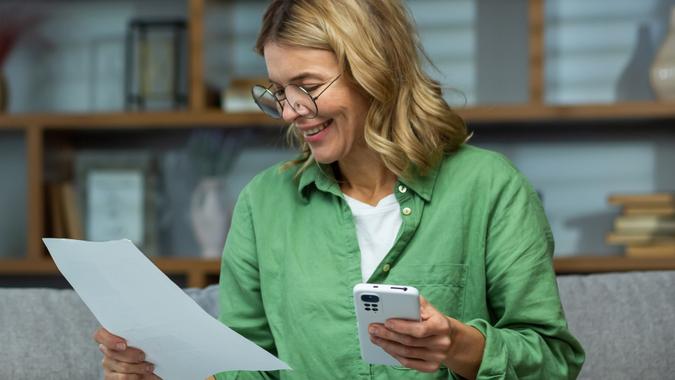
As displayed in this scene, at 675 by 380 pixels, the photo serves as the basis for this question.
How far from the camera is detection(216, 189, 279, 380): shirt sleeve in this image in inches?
63.1

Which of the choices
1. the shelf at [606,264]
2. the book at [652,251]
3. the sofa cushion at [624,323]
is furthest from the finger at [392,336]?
the book at [652,251]

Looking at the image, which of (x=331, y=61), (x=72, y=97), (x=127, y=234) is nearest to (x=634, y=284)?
(x=331, y=61)

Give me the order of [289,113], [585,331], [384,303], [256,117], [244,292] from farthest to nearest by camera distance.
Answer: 1. [256,117]
2. [585,331]
3. [244,292]
4. [289,113]
5. [384,303]

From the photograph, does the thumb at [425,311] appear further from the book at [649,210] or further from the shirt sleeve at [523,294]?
the book at [649,210]

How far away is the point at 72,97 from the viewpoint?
3.41 metres

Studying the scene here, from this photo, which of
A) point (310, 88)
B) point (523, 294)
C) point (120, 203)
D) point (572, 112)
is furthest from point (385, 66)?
point (120, 203)

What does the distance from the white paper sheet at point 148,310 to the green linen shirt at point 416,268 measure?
194 millimetres

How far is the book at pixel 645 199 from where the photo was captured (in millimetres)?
2820

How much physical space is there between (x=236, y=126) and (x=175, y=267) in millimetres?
459

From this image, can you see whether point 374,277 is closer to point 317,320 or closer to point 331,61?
point 317,320

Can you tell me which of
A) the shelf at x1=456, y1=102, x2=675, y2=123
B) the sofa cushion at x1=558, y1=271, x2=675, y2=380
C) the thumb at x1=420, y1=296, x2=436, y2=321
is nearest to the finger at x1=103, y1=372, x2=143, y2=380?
the thumb at x1=420, y1=296, x2=436, y2=321

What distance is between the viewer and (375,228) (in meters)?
1.55

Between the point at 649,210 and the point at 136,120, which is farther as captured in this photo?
the point at 136,120

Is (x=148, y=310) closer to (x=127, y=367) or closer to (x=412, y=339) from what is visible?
(x=127, y=367)
